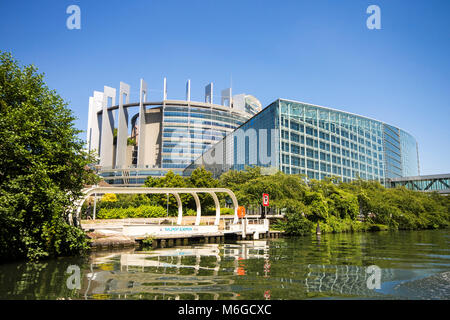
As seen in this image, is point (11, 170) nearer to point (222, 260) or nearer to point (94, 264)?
point (94, 264)

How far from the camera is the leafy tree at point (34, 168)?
1448 centimetres

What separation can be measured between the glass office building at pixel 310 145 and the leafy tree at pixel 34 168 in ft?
126

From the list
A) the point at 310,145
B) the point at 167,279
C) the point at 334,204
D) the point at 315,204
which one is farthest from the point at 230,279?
the point at 310,145

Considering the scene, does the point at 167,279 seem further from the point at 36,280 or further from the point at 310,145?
the point at 310,145

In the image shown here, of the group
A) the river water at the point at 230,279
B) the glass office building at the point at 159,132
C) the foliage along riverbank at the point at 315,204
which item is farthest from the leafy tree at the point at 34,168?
the glass office building at the point at 159,132

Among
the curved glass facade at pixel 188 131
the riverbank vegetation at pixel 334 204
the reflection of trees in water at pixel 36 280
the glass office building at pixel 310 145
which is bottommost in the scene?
the reflection of trees in water at pixel 36 280

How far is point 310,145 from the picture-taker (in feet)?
197

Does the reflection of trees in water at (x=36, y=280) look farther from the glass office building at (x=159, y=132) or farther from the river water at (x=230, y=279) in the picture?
the glass office building at (x=159, y=132)

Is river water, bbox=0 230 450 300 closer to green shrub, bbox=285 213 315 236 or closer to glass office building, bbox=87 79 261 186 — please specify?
green shrub, bbox=285 213 315 236

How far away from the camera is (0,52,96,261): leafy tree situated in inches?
570

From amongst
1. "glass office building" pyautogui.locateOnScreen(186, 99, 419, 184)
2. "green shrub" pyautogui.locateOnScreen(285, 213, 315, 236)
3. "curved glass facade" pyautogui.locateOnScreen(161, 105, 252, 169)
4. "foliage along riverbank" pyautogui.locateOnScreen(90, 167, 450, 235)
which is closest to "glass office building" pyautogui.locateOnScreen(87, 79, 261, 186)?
"curved glass facade" pyautogui.locateOnScreen(161, 105, 252, 169)

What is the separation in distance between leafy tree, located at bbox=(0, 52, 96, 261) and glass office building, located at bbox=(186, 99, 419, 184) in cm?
3832

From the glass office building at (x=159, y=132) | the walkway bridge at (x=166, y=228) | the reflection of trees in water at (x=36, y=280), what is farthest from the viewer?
the glass office building at (x=159, y=132)
